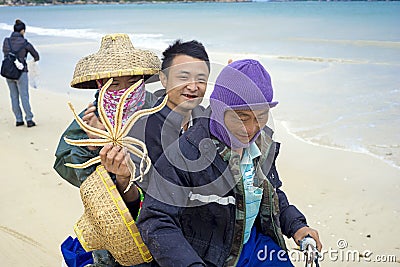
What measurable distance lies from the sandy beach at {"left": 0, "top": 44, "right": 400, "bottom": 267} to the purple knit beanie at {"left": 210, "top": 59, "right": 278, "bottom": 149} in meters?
2.06

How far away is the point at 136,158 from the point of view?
2.03 m

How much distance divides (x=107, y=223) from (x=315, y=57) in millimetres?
13728

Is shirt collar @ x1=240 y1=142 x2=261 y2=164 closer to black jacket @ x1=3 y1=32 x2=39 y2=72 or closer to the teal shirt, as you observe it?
the teal shirt

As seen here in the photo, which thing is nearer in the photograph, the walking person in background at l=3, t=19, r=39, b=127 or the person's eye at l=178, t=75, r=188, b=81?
the person's eye at l=178, t=75, r=188, b=81

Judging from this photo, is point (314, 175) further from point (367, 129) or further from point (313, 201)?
point (367, 129)

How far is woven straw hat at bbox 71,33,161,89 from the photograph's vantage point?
7.87 ft

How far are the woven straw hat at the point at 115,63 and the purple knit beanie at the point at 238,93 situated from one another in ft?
2.05

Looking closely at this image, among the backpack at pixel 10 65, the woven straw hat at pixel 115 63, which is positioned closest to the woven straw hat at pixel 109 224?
the woven straw hat at pixel 115 63

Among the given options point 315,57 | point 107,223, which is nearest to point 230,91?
point 107,223

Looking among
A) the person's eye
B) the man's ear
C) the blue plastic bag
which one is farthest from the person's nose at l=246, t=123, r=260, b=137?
the blue plastic bag

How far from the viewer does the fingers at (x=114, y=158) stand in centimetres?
184

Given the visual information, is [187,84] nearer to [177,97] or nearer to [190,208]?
[177,97]

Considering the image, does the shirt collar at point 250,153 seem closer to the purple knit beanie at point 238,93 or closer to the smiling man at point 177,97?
the purple knit beanie at point 238,93

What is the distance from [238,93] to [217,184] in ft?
1.24
